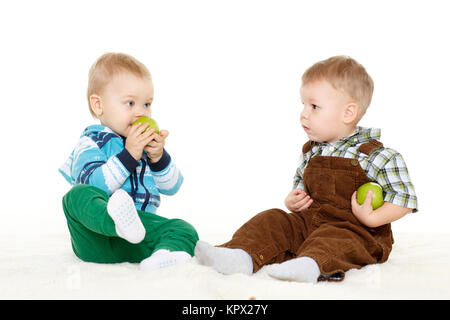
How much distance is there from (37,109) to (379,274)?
10.1ft

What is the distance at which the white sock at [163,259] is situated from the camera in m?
1.59

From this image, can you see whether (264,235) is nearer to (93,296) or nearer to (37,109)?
(93,296)

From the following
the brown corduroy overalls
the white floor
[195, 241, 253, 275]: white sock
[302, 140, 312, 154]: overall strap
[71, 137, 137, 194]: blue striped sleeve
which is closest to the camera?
the white floor

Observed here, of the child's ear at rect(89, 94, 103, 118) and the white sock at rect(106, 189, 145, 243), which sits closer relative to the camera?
the white sock at rect(106, 189, 145, 243)

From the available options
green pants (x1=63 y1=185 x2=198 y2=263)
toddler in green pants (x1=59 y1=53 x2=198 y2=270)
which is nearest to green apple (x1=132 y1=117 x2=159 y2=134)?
toddler in green pants (x1=59 y1=53 x2=198 y2=270)

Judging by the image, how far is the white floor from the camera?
1323 millimetres

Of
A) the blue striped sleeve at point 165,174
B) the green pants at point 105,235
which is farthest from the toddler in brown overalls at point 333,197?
the blue striped sleeve at point 165,174

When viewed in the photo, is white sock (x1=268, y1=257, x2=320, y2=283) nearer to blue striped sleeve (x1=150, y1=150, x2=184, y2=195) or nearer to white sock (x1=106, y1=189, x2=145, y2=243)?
white sock (x1=106, y1=189, x2=145, y2=243)

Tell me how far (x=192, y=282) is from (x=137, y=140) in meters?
0.61

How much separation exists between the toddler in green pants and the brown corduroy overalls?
23 centimetres

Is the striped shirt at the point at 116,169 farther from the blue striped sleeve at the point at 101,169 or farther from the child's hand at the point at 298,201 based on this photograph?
the child's hand at the point at 298,201

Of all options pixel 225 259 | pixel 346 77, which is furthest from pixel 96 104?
pixel 346 77

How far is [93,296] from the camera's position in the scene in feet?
4.33
